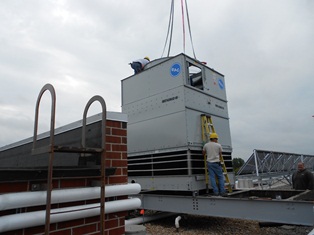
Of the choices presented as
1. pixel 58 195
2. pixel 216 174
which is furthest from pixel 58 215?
pixel 216 174

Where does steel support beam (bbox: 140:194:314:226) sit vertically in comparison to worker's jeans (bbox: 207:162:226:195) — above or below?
below

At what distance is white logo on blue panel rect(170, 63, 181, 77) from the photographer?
667 centimetres

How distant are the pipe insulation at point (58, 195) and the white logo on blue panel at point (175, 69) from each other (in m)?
4.31

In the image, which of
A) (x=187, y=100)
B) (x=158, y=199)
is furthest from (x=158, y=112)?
(x=158, y=199)

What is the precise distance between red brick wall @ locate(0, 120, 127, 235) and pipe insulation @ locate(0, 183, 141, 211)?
0.28ft

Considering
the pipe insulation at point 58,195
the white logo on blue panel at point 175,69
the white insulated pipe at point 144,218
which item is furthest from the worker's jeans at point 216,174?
the pipe insulation at point 58,195

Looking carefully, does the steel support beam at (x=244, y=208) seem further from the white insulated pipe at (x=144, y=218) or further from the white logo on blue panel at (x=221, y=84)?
the white logo on blue panel at (x=221, y=84)

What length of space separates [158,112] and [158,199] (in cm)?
228

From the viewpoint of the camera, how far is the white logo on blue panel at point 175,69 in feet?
21.9

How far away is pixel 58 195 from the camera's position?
2232 mm

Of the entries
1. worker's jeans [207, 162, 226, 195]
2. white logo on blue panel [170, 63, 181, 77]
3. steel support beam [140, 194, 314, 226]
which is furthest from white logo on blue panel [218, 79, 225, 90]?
steel support beam [140, 194, 314, 226]

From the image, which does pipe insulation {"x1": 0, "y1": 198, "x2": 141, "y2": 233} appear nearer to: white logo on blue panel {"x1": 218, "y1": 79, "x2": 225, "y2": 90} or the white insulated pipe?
the white insulated pipe

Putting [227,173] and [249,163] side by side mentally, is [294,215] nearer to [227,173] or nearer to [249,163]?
[227,173]

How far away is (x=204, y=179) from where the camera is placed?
6.32 meters
